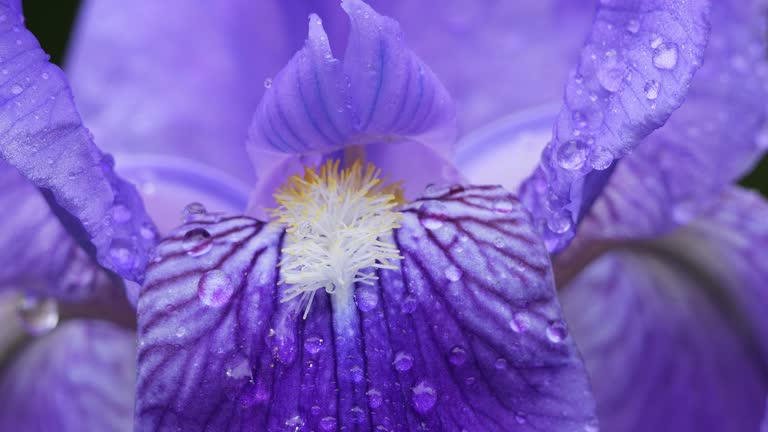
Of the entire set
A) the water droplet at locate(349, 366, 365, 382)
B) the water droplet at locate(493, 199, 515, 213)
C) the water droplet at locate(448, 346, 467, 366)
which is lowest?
the water droplet at locate(349, 366, 365, 382)

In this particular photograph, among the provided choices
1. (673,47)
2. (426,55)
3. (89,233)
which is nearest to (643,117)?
(673,47)

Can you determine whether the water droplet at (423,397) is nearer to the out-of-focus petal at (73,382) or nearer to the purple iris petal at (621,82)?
the purple iris petal at (621,82)

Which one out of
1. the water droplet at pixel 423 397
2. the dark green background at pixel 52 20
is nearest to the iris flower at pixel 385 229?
the water droplet at pixel 423 397

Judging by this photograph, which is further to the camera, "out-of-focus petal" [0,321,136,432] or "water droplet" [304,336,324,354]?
"out-of-focus petal" [0,321,136,432]

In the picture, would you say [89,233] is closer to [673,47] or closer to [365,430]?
[365,430]

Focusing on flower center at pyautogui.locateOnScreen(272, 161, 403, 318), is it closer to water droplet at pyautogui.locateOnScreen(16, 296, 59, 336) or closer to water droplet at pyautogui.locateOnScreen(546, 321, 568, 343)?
water droplet at pyautogui.locateOnScreen(546, 321, 568, 343)

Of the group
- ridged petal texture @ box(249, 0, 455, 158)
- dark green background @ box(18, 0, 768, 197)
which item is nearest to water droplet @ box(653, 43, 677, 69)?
ridged petal texture @ box(249, 0, 455, 158)
